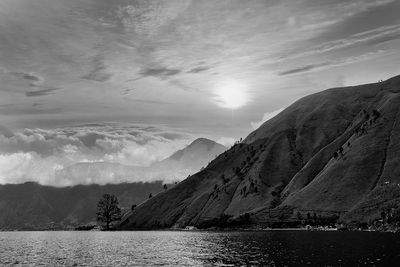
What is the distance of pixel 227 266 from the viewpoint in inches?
4058

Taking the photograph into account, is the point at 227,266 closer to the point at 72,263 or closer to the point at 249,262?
the point at 249,262

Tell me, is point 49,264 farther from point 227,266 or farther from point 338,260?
point 338,260

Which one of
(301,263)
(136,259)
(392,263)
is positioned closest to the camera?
(392,263)

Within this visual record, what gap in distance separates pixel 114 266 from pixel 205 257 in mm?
31005

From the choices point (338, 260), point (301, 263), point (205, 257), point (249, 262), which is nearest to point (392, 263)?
point (338, 260)

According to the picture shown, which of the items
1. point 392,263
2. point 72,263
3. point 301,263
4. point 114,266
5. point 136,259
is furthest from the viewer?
point 136,259

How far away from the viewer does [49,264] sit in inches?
4471

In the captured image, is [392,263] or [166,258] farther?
[166,258]

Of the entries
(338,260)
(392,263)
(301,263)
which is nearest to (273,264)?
(301,263)

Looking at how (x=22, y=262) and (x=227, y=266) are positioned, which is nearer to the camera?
(x=227, y=266)

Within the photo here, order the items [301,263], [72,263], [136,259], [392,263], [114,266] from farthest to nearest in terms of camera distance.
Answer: [136,259] < [72,263] < [114,266] < [301,263] < [392,263]

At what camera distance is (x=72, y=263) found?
116m

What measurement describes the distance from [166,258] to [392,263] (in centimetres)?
6390

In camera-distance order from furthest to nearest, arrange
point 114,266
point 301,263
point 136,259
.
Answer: point 136,259 < point 114,266 < point 301,263
